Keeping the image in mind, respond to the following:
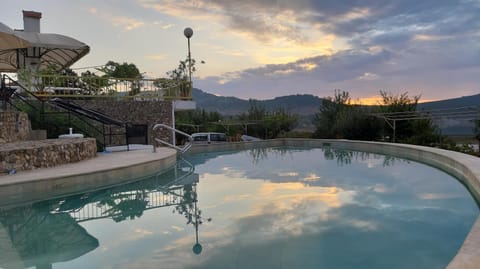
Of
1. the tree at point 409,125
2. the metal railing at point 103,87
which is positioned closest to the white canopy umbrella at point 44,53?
the metal railing at point 103,87

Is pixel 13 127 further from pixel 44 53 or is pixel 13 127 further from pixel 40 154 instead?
pixel 44 53

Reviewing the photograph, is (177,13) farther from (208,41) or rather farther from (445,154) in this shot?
(445,154)

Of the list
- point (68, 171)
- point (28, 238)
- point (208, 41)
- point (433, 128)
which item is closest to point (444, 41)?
point (433, 128)

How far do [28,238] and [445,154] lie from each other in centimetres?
1035

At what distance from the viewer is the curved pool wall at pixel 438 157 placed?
9.60 feet

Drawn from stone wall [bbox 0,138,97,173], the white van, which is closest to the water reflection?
stone wall [bbox 0,138,97,173]

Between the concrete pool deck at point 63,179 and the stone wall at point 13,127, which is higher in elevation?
the stone wall at point 13,127

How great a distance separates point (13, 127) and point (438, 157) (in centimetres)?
1196

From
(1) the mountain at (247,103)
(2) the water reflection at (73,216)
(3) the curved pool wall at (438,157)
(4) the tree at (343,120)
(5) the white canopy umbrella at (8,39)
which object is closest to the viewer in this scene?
(3) the curved pool wall at (438,157)

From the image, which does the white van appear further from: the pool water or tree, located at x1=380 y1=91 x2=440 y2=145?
the pool water

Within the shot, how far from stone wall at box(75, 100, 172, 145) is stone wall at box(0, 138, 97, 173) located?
4799 mm

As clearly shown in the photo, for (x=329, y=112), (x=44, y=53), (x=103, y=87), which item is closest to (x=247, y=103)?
(x=329, y=112)

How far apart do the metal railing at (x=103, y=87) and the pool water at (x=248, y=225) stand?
719 cm

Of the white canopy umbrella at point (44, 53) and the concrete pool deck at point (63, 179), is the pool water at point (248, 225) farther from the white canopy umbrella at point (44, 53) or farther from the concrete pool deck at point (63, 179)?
the white canopy umbrella at point (44, 53)
